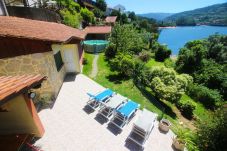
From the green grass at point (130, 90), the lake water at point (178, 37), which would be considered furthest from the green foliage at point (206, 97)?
the lake water at point (178, 37)

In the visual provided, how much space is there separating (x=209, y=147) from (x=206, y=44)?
111 feet

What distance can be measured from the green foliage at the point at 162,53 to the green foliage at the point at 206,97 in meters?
14.6

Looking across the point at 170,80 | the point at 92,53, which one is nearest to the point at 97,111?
the point at 170,80

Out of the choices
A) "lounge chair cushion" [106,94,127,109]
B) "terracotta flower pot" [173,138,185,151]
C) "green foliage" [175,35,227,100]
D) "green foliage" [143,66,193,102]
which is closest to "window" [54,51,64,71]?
"lounge chair cushion" [106,94,127,109]

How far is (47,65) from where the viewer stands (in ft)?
28.3

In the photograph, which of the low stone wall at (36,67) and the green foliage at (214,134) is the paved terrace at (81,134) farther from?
the green foliage at (214,134)

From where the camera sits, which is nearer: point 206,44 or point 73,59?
point 73,59

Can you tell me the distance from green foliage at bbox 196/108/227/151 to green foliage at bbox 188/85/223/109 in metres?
14.6

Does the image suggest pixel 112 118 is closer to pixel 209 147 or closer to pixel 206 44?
pixel 209 147

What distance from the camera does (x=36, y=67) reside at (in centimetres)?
809

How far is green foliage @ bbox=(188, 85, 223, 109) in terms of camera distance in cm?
1750

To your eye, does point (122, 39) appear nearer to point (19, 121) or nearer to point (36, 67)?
point (36, 67)

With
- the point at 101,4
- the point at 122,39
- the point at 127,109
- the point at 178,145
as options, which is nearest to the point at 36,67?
the point at 127,109

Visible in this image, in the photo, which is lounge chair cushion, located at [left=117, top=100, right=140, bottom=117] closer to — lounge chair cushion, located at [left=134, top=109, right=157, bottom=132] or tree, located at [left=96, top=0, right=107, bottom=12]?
lounge chair cushion, located at [left=134, top=109, right=157, bottom=132]
